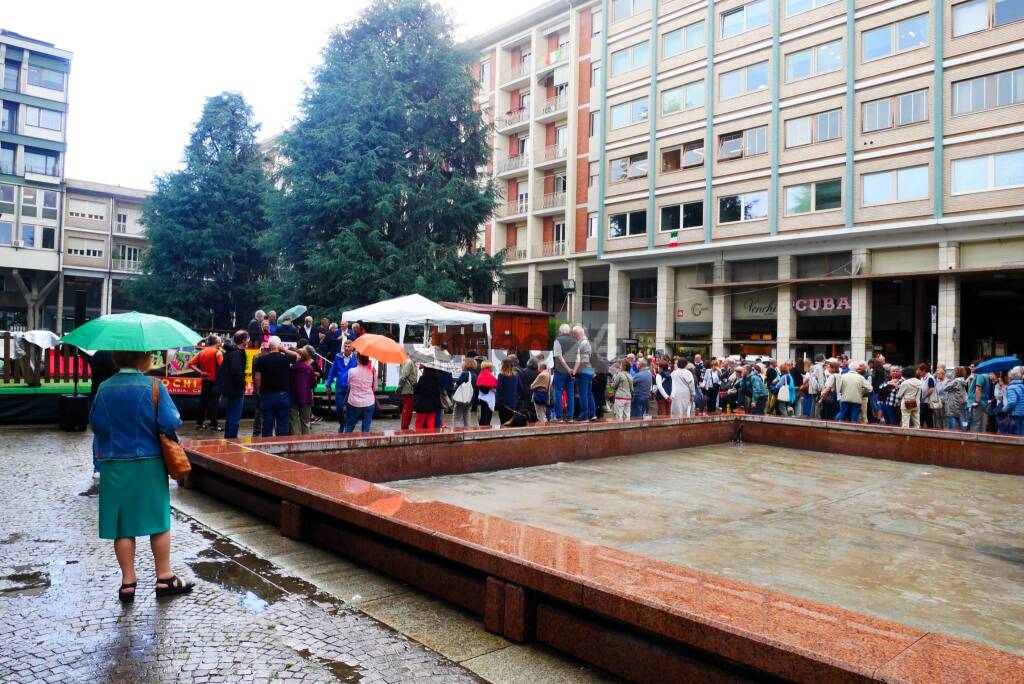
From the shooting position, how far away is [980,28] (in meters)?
25.8

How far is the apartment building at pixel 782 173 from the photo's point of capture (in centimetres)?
2625

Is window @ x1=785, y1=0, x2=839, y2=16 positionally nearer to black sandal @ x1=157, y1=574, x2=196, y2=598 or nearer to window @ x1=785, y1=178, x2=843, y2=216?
window @ x1=785, y1=178, x2=843, y2=216

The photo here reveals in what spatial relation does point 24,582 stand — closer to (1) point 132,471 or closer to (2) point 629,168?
(1) point 132,471

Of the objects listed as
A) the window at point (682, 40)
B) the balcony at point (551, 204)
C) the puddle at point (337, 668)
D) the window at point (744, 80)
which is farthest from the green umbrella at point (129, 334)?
the balcony at point (551, 204)

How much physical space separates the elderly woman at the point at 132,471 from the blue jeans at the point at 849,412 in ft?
47.7

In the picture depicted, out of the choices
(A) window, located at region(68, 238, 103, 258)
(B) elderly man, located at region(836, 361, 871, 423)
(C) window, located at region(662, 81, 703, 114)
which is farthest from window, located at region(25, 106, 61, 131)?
(B) elderly man, located at region(836, 361, 871, 423)

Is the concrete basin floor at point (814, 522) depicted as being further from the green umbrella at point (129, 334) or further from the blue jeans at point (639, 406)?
the blue jeans at point (639, 406)

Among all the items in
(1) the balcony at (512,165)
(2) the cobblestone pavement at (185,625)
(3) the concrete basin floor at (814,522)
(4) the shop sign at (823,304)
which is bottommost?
(3) the concrete basin floor at (814,522)

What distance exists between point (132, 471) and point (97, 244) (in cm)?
6312

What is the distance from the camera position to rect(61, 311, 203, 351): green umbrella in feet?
14.1

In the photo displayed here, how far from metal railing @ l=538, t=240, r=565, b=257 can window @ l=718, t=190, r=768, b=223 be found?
10.9 m

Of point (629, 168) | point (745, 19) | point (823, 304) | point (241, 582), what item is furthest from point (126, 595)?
point (629, 168)

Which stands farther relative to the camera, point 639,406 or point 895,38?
point 895,38

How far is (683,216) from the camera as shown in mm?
35031
